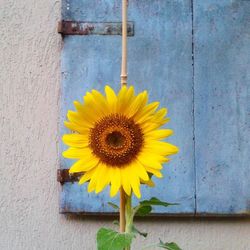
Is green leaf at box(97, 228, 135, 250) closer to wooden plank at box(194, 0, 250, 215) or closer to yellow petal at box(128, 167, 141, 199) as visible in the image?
yellow petal at box(128, 167, 141, 199)

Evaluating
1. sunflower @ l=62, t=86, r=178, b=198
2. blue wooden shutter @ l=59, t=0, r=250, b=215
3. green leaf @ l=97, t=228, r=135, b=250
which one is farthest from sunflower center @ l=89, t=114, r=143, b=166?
blue wooden shutter @ l=59, t=0, r=250, b=215

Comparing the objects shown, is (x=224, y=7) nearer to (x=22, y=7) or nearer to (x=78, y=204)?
(x=22, y=7)

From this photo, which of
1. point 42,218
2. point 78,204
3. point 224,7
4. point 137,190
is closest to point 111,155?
point 137,190

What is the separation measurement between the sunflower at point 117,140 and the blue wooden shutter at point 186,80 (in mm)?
625

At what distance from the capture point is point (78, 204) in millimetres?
1634

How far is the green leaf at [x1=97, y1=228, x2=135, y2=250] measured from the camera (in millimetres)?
1007

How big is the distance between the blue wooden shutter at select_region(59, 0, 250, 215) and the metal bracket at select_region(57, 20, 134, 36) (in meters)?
0.01

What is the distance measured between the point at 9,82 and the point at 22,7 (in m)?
0.27

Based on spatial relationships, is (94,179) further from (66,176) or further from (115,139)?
(66,176)

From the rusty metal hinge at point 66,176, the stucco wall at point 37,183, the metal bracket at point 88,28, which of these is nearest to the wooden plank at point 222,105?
the stucco wall at point 37,183

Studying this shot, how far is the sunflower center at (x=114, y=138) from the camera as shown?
3.35 ft

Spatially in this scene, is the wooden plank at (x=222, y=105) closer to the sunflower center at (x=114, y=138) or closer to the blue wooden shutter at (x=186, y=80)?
the blue wooden shutter at (x=186, y=80)

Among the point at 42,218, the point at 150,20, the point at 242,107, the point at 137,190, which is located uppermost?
the point at 150,20

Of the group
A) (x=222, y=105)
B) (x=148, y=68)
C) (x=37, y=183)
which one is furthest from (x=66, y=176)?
(x=222, y=105)
